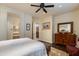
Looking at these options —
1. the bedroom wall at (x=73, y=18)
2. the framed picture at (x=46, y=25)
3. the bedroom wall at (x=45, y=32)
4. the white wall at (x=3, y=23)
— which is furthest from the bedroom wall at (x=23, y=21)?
the bedroom wall at (x=73, y=18)

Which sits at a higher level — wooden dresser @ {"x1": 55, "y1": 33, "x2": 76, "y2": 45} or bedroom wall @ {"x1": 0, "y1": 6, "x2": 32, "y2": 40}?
bedroom wall @ {"x1": 0, "y1": 6, "x2": 32, "y2": 40}

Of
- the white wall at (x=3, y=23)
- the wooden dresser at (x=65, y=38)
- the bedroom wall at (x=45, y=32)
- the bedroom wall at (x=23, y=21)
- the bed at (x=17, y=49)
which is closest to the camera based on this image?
the bed at (x=17, y=49)

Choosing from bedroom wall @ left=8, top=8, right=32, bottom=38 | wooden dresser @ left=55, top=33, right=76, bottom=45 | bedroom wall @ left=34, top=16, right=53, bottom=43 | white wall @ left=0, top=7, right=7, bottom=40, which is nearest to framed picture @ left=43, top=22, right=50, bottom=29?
bedroom wall @ left=34, top=16, right=53, bottom=43

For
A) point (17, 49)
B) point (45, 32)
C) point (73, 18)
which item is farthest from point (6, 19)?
point (45, 32)

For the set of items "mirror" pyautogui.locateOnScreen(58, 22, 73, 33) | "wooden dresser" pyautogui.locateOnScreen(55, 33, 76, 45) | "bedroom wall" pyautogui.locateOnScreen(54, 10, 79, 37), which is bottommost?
"wooden dresser" pyautogui.locateOnScreen(55, 33, 76, 45)

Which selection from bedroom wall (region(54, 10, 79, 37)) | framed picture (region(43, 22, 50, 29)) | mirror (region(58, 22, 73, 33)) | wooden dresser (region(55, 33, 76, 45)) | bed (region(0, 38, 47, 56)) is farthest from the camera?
framed picture (region(43, 22, 50, 29))

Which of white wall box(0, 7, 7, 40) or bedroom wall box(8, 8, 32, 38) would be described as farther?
bedroom wall box(8, 8, 32, 38)

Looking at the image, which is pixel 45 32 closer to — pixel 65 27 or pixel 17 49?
pixel 65 27

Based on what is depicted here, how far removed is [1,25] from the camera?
7.90ft

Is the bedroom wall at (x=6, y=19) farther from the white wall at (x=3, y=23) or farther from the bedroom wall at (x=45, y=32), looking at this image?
the bedroom wall at (x=45, y=32)

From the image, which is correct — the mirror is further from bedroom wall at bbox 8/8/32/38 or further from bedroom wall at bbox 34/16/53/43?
bedroom wall at bbox 8/8/32/38

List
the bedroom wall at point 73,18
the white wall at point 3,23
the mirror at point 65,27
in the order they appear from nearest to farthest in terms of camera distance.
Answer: the white wall at point 3,23
the bedroom wall at point 73,18
the mirror at point 65,27

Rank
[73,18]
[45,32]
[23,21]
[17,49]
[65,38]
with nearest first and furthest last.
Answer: [17,49]
[23,21]
[73,18]
[65,38]
[45,32]

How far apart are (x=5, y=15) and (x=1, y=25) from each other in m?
0.30
